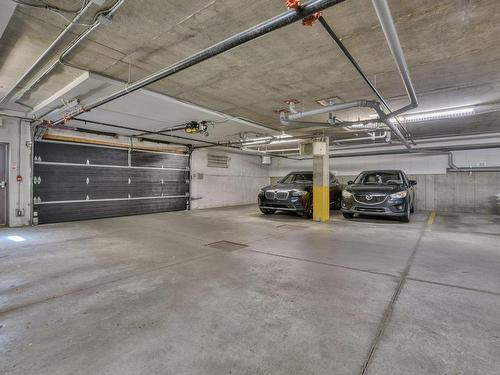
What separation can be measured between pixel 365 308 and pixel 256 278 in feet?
3.54

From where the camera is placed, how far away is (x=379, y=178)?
7367 mm

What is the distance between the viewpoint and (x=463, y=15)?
8.20ft

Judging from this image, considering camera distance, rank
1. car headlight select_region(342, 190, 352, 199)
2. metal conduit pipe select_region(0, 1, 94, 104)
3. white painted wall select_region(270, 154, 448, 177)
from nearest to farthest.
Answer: metal conduit pipe select_region(0, 1, 94, 104) < car headlight select_region(342, 190, 352, 199) < white painted wall select_region(270, 154, 448, 177)

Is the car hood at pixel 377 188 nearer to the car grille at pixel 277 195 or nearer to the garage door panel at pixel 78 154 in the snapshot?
the car grille at pixel 277 195

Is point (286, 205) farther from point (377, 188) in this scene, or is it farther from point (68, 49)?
point (68, 49)

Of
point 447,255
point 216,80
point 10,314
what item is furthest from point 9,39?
point 447,255

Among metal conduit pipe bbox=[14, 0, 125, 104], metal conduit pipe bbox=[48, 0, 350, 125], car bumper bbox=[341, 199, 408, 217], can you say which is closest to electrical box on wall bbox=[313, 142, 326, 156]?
car bumper bbox=[341, 199, 408, 217]

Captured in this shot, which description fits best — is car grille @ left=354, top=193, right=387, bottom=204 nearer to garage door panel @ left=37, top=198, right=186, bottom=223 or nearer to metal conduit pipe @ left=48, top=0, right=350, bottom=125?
metal conduit pipe @ left=48, top=0, right=350, bottom=125

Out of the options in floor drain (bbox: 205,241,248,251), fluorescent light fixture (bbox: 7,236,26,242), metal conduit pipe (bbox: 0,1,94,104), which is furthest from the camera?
fluorescent light fixture (bbox: 7,236,26,242)

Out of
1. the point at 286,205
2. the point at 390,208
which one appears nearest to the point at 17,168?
the point at 286,205

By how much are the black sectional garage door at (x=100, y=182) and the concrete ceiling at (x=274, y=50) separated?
2088 mm

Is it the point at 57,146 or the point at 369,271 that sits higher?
the point at 57,146

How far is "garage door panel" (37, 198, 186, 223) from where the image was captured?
6.43m

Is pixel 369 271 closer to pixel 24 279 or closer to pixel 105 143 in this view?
pixel 24 279
